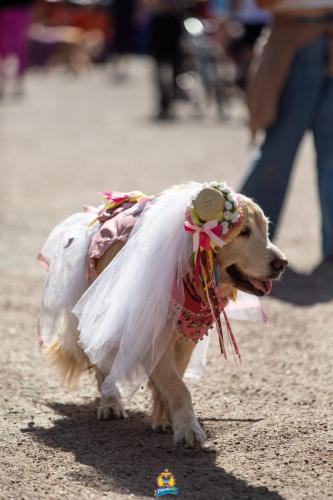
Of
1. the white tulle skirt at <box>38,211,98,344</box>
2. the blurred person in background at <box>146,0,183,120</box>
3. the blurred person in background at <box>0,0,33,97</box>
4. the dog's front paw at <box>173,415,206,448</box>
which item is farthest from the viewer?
the blurred person in background at <box>0,0,33,97</box>

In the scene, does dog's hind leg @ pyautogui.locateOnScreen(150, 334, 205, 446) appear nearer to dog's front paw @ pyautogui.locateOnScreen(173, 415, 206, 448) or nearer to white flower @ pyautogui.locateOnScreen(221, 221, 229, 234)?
dog's front paw @ pyautogui.locateOnScreen(173, 415, 206, 448)

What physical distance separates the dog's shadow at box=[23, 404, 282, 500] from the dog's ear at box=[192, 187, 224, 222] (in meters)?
0.84

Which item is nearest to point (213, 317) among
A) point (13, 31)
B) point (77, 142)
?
point (77, 142)

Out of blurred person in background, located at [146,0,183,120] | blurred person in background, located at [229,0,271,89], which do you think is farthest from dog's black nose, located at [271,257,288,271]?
blurred person in background, located at [146,0,183,120]

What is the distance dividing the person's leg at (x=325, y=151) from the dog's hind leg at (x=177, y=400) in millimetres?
3298

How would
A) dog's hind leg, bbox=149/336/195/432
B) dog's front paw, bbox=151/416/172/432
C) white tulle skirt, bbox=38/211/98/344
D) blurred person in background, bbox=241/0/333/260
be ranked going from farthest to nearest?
blurred person in background, bbox=241/0/333/260 < white tulle skirt, bbox=38/211/98/344 < dog's front paw, bbox=151/416/172/432 < dog's hind leg, bbox=149/336/195/432

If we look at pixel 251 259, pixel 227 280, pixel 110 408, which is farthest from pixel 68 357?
pixel 251 259

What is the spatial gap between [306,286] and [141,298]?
3029 mm

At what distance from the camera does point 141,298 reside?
3.97 metres

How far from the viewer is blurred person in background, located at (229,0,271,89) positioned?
1452cm

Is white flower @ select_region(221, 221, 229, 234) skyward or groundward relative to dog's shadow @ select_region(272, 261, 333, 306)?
skyward

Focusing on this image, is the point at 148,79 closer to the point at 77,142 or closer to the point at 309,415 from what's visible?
the point at 77,142

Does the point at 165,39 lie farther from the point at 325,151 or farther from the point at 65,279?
the point at 65,279

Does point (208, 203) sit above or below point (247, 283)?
above
